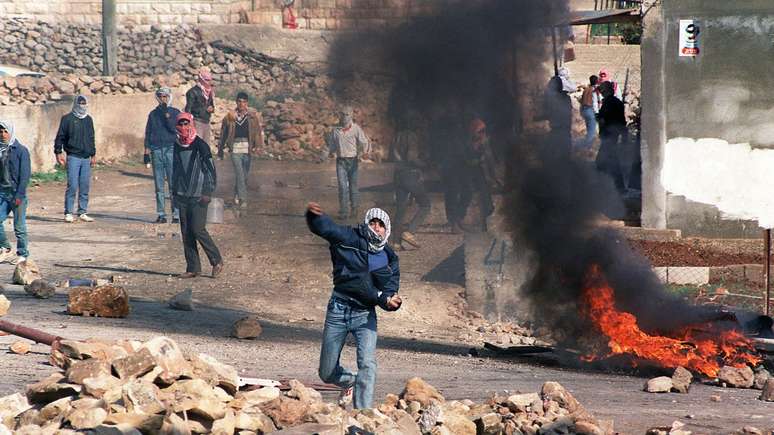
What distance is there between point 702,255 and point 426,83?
493cm

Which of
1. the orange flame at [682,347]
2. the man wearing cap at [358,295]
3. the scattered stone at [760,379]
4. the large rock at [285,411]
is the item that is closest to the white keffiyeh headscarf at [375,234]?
the man wearing cap at [358,295]

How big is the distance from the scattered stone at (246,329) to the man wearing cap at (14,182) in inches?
161

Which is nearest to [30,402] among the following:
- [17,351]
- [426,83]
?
[17,351]

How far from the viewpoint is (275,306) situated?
13188 mm

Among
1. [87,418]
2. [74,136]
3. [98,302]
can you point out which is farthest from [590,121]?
[87,418]

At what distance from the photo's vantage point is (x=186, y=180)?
13.2 metres

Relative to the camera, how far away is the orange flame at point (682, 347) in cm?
1028

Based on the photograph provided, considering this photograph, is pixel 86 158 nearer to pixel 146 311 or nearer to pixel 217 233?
pixel 217 233

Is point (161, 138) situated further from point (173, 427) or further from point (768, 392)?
point (173, 427)

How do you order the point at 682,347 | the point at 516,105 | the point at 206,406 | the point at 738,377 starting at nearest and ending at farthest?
1. the point at 206,406
2. the point at 738,377
3. the point at 682,347
4. the point at 516,105

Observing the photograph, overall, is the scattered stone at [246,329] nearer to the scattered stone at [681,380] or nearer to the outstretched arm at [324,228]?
the outstretched arm at [324,228]

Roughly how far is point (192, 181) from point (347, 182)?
4.81m

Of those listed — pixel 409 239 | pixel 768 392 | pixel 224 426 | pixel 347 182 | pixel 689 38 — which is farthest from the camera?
pixel 347 182

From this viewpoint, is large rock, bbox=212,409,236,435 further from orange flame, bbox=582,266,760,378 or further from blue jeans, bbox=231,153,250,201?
blue jeans, bbox=231,153,250,201
